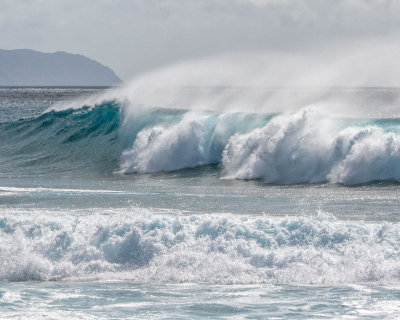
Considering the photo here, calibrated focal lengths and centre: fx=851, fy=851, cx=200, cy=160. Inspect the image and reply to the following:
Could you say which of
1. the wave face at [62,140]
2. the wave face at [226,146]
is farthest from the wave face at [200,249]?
the wave face at [62,140]

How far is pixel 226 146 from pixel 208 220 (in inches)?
498

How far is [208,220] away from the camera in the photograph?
602 inches

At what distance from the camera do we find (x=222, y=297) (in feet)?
41.0

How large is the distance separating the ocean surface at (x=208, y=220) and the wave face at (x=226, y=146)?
0.22 ft

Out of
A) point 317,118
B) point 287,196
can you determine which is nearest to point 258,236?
point 287,196

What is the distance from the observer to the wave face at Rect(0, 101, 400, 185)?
24.6 m

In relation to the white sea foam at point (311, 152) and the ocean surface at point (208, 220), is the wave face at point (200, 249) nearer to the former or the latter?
the ocean surface at point (208, 220)

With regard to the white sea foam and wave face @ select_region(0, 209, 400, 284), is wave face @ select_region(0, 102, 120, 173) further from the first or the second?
wave face @ select_region(0, 209, 400, 284)

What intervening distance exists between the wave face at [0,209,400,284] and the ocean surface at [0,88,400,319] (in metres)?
0.03

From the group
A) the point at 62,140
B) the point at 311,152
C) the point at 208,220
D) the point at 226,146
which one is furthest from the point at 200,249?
the point at 62,140

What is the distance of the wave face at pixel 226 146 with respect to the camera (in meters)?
24.6

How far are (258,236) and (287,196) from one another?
6.28m

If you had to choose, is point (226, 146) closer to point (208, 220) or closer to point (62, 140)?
point (62, 140)

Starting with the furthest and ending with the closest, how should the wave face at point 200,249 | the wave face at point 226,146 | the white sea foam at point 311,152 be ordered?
1. the wave face at point 226,146
2. the white sea foam at point 311,152
3. the wave face at point 200,249
